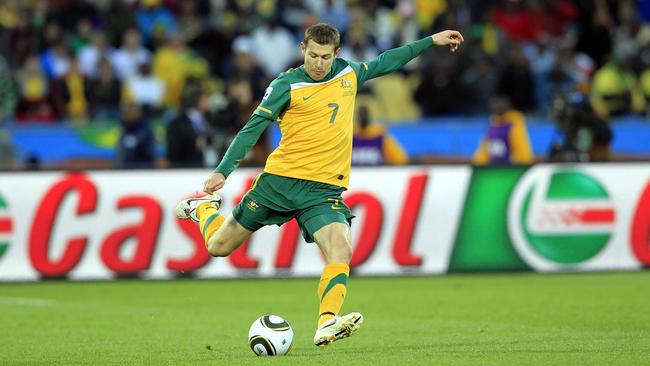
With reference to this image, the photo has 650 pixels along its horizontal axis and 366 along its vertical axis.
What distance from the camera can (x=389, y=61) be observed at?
9.79 m

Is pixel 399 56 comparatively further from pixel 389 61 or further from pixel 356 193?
pixel 356 193

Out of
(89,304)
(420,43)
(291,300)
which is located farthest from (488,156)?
(420,43)

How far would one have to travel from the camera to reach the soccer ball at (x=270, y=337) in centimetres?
889

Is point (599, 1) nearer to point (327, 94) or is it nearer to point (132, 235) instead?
point (132, 235)

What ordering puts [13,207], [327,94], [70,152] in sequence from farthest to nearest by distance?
1. [70,152]
2. [13,207]
3. [327,94]

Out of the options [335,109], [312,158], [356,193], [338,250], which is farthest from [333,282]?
[356,193]

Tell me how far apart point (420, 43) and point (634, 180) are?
7846 millimetres

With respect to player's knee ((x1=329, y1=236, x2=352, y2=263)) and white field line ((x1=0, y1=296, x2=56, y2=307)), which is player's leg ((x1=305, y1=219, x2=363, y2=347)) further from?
white field line ((x1=0, y1=296, x2=56, y2=307))

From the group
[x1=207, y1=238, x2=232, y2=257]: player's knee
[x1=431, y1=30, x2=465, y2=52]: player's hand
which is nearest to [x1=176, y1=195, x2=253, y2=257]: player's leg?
[x1=207, y1=238, x2=232, y2=257]: player's knee

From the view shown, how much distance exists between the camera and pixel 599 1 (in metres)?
24.8

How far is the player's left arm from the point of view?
9.67 meters


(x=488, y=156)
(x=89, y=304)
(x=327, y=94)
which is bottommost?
(x=89, y=304)

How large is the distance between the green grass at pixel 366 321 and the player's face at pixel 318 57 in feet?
6.37

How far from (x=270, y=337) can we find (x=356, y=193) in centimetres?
815
